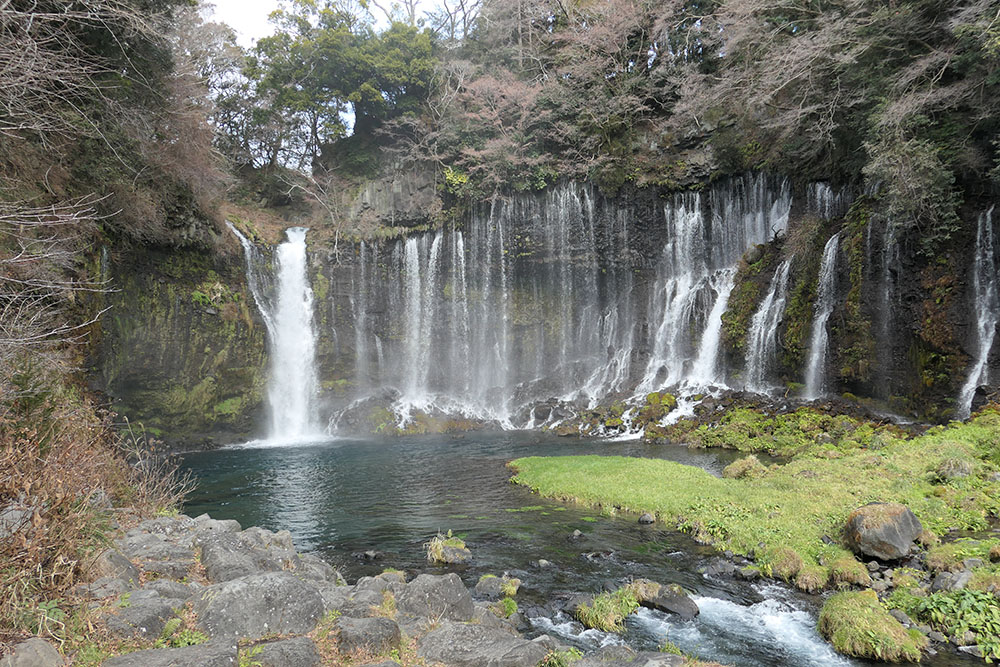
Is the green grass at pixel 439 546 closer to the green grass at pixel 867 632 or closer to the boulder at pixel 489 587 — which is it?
the boulder at pixel 489 587

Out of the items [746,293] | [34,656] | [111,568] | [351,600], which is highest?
[746,293]

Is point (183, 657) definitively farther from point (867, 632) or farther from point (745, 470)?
point (745, 470)

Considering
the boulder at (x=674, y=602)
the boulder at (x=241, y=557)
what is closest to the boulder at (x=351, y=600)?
the boulder at (x=241, y=557)

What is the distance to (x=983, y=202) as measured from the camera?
53.2 ft

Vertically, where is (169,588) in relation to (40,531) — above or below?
below

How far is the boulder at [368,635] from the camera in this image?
172 inches

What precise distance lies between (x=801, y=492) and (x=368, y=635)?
356 inches

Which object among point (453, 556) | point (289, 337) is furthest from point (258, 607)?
point (289, 337)

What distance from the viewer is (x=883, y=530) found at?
7574 millimetres

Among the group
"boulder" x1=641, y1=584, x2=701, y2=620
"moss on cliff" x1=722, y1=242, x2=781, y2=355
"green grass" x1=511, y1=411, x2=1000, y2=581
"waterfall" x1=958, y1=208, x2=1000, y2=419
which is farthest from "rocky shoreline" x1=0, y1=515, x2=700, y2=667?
"moss on cliff" x1=722, y1=242, x2=781, y2=355

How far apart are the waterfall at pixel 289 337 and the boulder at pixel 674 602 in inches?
899

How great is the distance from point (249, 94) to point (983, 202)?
38.7m

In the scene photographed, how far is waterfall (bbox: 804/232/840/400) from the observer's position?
20.2 metres

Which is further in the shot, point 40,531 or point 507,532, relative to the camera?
point 507,532
